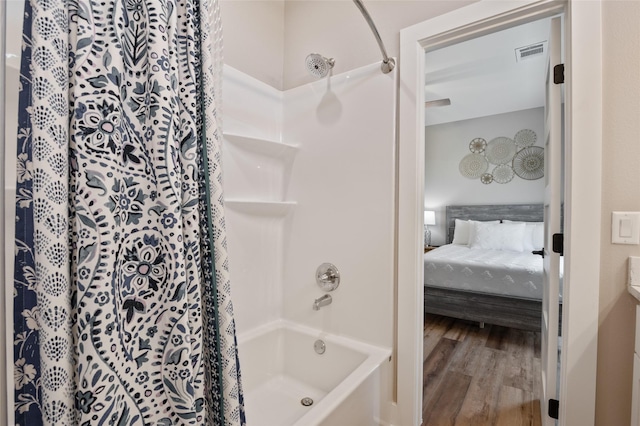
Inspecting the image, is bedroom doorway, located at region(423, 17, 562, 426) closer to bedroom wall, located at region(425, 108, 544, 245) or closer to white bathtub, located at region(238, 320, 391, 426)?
bedroom wall, located at region(425, 108, 544, 245)

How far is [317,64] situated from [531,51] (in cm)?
247

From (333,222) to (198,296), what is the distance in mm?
1171

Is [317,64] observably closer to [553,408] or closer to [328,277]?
[328,277]

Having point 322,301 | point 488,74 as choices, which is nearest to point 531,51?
point 488,74

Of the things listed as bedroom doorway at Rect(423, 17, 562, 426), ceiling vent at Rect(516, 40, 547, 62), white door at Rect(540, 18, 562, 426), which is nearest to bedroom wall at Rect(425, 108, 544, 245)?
bedroom doorway at Rect(423, 17, 562, 426)

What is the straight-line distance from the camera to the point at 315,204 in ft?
6.13

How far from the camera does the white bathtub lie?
1.42 metres

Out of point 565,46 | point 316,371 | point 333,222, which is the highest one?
point 565,46

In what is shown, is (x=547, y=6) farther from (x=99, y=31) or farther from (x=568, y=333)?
(x=99, y=31)

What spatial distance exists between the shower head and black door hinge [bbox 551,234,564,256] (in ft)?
4.57

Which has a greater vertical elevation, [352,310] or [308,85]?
[308,85]

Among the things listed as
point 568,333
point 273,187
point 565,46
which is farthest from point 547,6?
point 273,187

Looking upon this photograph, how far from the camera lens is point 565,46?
49.4 inches

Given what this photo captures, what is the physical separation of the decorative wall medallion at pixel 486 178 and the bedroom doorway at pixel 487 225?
2cm
